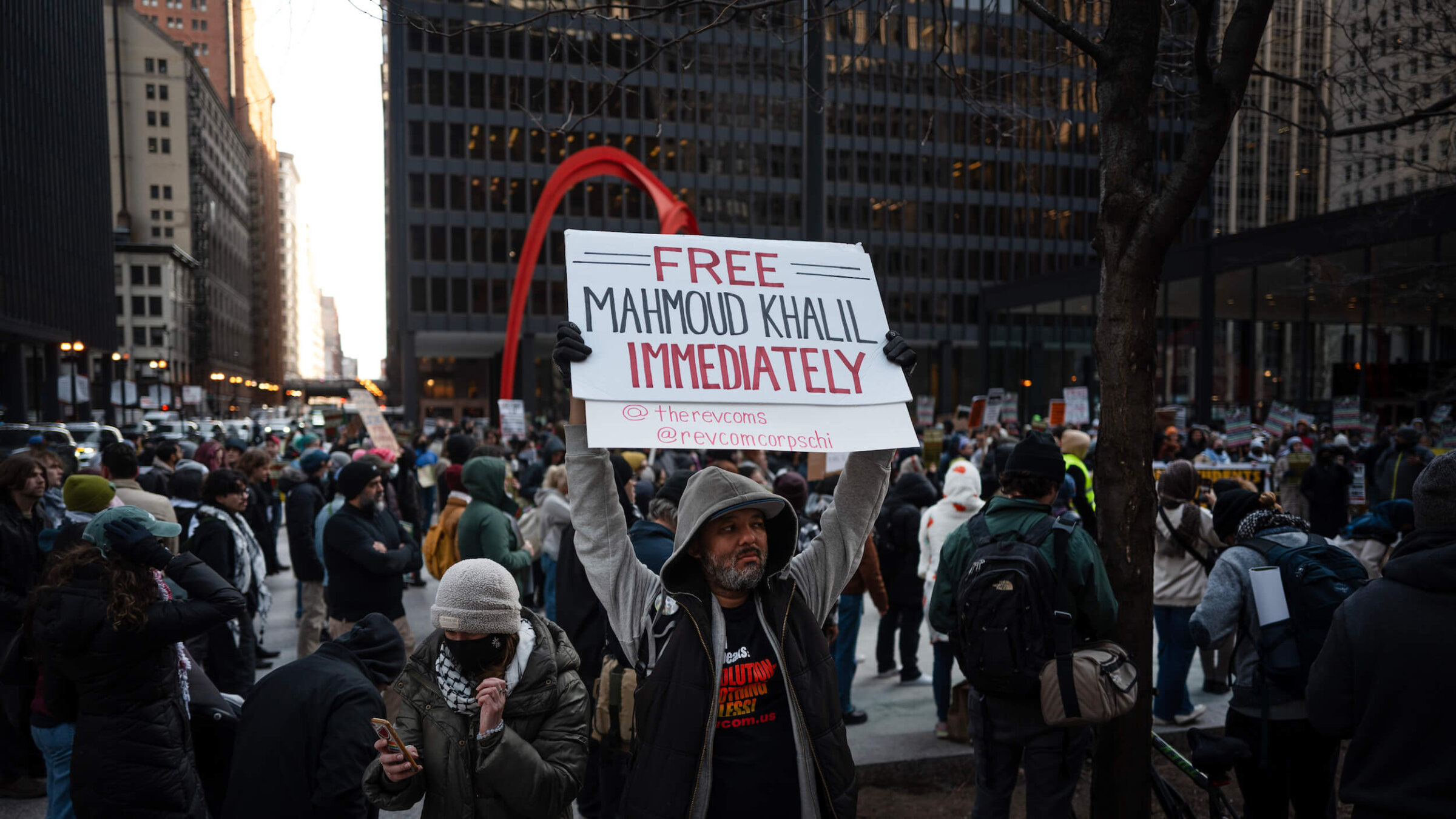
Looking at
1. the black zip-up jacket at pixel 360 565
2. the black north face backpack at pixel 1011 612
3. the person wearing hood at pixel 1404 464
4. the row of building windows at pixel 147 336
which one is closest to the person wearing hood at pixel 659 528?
the black north face backpack at pixel 1011 612

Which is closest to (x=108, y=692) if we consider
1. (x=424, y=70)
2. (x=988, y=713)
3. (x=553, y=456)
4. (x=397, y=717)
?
(x=397, y=717)

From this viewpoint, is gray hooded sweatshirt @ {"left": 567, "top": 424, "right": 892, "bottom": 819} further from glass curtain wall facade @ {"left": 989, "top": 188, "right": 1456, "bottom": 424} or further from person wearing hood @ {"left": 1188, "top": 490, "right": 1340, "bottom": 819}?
glass curtain wall facade @ {"left": 989, "top": 188, "right": 1456, "bottom": 424}

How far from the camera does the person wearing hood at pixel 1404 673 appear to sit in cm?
227

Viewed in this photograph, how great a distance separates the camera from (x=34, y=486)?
16.4 feet

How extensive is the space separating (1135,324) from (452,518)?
482cm

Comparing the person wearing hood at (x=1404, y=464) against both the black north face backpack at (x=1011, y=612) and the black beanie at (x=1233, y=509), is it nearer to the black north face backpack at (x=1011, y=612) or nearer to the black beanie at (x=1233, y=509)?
the black beanie at (x=1233, y=509)

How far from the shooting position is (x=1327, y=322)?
127 feet

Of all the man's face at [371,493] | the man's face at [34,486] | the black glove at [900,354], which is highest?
the black glove at [900,354]

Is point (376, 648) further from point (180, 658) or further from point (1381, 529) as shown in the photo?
point (1381, 529)

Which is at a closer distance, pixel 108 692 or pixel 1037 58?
pixel 108 692

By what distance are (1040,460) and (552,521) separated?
4.06m

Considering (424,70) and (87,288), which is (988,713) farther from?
(87,288)

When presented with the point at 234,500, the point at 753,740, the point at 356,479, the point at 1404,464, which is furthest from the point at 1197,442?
the point at 753,740

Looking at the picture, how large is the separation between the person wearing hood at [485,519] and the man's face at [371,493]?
0.56 meters
